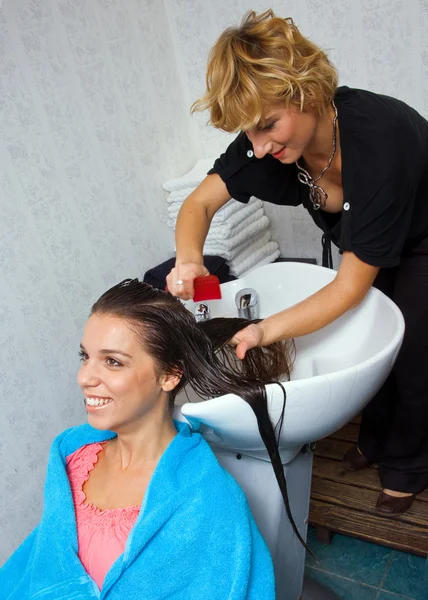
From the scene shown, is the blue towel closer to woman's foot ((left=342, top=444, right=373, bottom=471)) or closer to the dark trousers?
the dark trousers

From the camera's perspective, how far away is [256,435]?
46.7 inches

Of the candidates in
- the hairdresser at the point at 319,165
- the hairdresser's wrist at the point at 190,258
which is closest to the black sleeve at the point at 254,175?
the hairdresser at the point at 319,165

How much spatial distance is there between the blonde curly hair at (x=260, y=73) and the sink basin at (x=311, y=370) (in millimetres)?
491

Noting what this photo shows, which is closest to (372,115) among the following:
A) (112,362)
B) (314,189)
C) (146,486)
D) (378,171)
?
(378,171)

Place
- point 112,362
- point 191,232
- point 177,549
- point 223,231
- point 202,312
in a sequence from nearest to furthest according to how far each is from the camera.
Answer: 1. point 177,549
2. point 112,362
3. point 202,312
4. point 191,232
5. point 223,231

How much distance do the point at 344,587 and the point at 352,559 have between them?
11 centimetres

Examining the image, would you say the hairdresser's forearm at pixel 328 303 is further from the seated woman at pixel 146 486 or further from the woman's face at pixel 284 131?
the woman's face at pixel 284 131

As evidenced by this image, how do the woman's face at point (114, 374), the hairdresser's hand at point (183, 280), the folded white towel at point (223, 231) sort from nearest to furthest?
the woman's face at point (114, 374) → the hairdresser's hand at point (183, 280) → the folded white towel at point (223, 231)

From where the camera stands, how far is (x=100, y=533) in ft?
3.95

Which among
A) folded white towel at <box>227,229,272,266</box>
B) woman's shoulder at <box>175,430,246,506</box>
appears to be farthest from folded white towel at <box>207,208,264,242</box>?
woman's shoulder at <box>175,430,246,506</box>

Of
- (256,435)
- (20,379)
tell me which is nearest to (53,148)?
(20,379)

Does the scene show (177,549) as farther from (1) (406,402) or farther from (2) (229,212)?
(2) (229,212)

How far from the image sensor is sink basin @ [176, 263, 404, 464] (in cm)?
112

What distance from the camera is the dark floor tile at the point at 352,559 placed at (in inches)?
72.8
